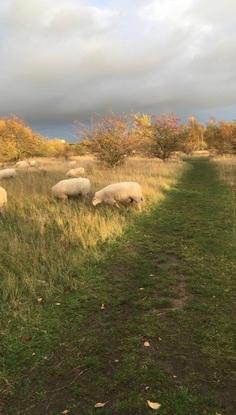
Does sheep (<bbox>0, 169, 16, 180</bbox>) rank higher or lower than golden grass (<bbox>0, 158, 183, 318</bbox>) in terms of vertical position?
higher

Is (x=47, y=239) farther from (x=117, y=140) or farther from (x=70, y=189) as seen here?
(x=117, y=140)

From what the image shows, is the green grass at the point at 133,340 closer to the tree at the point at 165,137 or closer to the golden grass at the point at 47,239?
the golden grass at the point at 47,239

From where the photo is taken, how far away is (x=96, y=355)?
4398 mm

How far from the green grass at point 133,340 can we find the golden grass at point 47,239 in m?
0.26

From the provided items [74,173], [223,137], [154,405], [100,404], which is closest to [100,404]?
[100,404]

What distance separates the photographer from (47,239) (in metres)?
8.60

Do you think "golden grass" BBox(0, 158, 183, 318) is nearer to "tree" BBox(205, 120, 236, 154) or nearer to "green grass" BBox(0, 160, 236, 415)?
"green grass" BBox(0, 160, 236, 415)

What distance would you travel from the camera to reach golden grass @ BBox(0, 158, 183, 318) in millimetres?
6226

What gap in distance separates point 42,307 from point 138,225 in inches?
200

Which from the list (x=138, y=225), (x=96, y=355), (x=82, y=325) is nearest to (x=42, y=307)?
(x=82, y=325)

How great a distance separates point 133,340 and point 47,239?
4373 millimetres

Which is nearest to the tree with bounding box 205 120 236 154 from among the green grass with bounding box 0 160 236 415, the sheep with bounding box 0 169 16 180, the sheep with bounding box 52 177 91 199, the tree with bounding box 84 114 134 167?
the tree with bounding box 84 114 134 167

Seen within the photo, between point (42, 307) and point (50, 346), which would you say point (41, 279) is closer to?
point (42, 307)

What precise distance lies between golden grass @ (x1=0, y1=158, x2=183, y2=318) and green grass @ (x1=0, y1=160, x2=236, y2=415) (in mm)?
263
